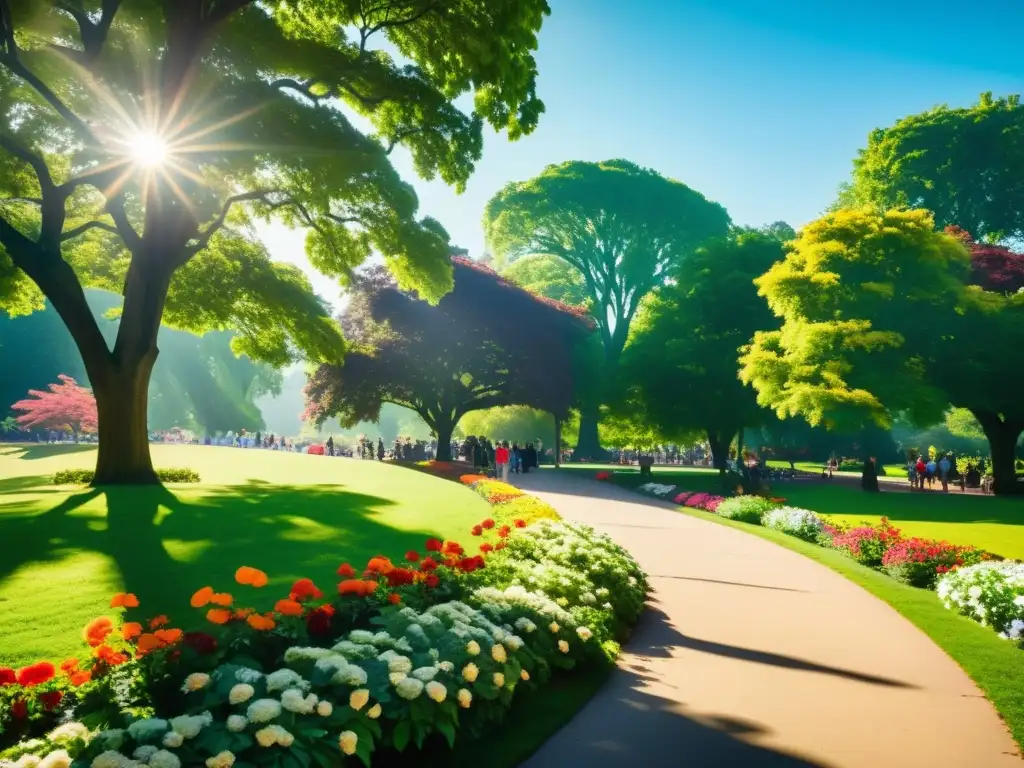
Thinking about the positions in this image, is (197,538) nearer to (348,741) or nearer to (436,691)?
(436,691)

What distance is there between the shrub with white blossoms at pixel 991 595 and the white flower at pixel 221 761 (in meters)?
8.12

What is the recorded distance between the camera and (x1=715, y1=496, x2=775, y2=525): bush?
1886 centimetres

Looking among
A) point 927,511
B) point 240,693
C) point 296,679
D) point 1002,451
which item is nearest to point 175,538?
point 296,679

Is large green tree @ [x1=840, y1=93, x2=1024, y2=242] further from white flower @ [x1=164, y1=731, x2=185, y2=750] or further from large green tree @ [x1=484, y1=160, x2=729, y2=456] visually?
white flower @ [x1=164, y1=731, x2=185, y2=750]

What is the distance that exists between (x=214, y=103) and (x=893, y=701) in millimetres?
14635

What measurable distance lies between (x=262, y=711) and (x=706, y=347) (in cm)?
3004

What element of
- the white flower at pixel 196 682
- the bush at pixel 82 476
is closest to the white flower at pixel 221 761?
the white flower at pixel 196 682

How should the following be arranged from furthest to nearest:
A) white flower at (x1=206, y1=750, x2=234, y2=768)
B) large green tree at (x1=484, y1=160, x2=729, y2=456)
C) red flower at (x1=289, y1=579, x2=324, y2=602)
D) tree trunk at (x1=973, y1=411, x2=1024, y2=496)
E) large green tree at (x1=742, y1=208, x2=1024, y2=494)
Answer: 1. large green tree at (x1=484, y1=160, x2=729, y2=456)
2. tree trunk at (x1=973, y1=411, x2=1024, y2=496)
3. large green tree at (x1=742, y1=208, x2=1024, y2=494)
4. red flower at (x1=289, y1=579, x2=324, y2=602)
5. white flower at (x1=206, y1=750, x2=234, y2=768)

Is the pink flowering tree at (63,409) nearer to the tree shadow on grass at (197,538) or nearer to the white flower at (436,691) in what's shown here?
the tree shadow on grass at (197,538)

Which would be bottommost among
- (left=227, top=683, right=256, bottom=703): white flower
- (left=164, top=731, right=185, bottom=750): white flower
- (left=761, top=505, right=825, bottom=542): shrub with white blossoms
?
(left=761, top=505, right=825, bottom=542): shrub with white blossoms

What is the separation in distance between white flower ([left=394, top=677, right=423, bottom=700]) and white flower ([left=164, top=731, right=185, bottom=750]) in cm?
126

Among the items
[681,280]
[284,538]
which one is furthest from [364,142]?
[681,280]

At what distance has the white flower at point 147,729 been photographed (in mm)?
3426

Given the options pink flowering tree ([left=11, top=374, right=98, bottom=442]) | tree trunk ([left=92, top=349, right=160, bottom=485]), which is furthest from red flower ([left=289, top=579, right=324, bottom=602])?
pink flowering tree ([left=11, top=374, right=98, bottom=442])
